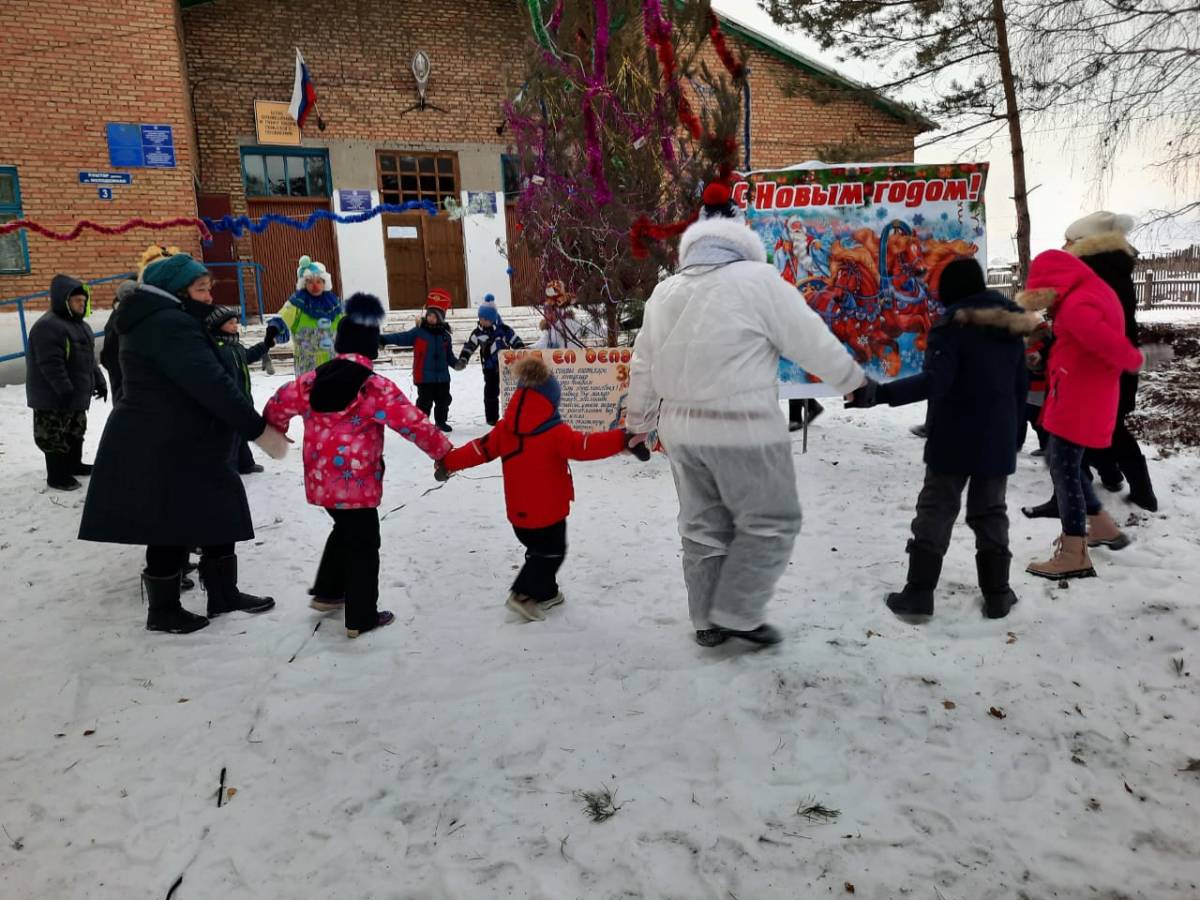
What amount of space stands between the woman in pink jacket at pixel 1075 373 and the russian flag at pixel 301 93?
563 inches

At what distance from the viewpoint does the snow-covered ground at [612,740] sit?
85.9 inches

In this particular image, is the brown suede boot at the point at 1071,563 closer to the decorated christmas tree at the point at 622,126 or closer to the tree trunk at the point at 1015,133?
the decorated christmas tree at the point at 622,126

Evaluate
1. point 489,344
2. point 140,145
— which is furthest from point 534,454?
point 140,145

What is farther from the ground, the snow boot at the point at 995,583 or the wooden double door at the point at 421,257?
the wooden double door at the point at 421,257

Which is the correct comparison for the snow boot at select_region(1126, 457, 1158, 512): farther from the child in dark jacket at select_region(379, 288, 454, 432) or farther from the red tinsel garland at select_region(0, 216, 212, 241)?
the red tinsel garland at select_region(0, 216, 212, 241)

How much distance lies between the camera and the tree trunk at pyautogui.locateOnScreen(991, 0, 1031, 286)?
36.2ft

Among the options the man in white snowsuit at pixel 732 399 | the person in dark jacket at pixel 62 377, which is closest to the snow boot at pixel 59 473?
the person in dark jacket at pixel 62 377

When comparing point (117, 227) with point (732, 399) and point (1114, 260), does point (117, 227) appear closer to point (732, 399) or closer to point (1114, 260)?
point (732, 399)

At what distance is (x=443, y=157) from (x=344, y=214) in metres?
2.46

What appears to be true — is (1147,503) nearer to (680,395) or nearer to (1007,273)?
(680,395)

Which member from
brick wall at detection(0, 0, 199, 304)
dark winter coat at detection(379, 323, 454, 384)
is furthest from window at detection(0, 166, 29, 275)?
dark winter coat at detection(379, 323, 454, 384)

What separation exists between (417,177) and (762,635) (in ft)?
50.2

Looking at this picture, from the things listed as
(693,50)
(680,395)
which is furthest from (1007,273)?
(680,395)

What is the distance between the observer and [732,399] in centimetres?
300
